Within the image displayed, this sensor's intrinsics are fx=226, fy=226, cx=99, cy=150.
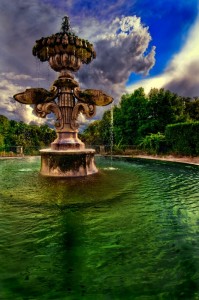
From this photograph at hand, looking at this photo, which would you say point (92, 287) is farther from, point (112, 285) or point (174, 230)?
point (174, 230)

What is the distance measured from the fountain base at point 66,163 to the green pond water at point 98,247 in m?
3.28

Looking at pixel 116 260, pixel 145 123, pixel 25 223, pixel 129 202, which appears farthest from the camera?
pixel 145 123

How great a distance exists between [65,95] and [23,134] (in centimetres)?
3651

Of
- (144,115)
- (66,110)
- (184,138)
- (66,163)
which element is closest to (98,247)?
(66,163)

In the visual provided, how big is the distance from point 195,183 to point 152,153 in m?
15.4

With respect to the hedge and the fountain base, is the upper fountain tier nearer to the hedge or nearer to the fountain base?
the fountain base

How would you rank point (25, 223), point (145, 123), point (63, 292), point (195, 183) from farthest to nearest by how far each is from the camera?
point (145, 123)
point (195, 183)
point (25, 223)
point (63, 292)

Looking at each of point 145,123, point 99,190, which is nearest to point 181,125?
point 145,123

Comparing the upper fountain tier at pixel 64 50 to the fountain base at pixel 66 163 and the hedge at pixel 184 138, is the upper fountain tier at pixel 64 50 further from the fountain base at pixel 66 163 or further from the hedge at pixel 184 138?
the hedge at pixel 184 138

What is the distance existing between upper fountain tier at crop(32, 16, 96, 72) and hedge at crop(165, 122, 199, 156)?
426 inches

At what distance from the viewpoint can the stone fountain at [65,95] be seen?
33.2ft

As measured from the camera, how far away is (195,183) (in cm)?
770

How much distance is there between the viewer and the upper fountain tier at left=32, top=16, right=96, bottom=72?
1021 cm

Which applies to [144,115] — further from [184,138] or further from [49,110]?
[49,110]
